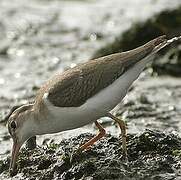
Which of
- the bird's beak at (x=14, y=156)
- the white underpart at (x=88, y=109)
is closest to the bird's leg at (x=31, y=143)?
the bird's beak at (x=14, y=156)

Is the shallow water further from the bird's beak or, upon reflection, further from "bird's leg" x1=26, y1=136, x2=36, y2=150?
the bird's beak

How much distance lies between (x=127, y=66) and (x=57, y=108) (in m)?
1.17

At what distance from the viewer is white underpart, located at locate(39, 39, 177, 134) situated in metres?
9.60

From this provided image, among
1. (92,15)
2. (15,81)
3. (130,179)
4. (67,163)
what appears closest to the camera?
(130,179)

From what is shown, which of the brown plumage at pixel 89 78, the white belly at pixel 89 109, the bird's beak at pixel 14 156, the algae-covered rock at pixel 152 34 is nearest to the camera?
the white belly at pixel 89 109

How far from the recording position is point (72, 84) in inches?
389

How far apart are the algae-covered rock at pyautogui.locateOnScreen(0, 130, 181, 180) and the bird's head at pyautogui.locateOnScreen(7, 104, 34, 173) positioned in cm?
14

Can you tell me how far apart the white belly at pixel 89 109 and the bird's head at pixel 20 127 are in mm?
432

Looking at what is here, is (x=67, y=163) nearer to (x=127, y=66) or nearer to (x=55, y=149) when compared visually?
(x=55, y=149)

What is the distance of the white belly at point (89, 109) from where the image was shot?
9.59 meters

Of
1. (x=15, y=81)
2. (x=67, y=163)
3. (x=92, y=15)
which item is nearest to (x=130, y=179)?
(x=67, y=163)

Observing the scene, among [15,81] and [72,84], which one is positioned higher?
[72,84]

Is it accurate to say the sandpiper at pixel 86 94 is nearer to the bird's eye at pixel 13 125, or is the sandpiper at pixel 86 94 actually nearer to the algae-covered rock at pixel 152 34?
the bird's eye at pixel 13 125

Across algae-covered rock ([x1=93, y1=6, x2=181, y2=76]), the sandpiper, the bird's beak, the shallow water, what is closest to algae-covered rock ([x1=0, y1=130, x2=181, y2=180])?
the bird's beak
